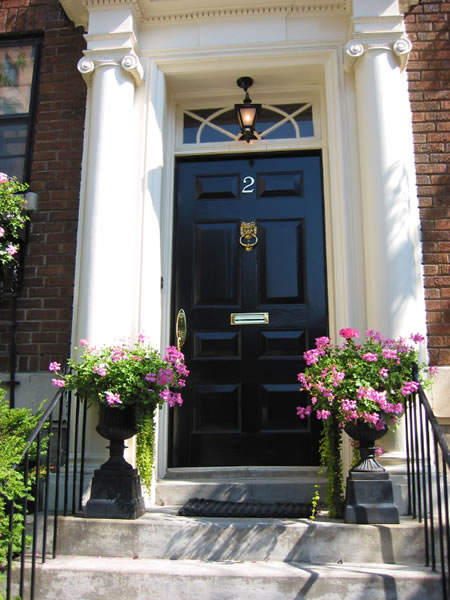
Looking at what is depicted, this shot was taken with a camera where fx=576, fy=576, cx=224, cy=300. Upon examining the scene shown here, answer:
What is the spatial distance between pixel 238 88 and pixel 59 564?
3737mm

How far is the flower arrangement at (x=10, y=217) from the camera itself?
4160 mm

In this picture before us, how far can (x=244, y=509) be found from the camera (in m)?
3.50

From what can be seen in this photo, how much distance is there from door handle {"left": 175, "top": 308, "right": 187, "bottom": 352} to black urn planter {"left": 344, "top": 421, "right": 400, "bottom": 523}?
5.03 ft

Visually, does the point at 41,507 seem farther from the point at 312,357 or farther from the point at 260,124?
the point at 260,124

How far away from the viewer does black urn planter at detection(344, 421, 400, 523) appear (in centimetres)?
311

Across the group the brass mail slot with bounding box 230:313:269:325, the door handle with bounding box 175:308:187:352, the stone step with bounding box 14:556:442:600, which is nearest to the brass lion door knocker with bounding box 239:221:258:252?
the brass mail slot with bounding box 230:313:269:325

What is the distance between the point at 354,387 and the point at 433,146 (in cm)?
213

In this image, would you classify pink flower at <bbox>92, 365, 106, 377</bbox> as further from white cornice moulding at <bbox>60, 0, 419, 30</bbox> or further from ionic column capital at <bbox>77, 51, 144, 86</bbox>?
white cornice moulding at <bbox>60, 0, 419, 30</bbox>

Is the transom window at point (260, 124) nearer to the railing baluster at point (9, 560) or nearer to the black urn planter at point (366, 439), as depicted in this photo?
the black urn planter at point (366, 439)

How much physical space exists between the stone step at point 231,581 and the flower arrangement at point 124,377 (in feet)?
2.90

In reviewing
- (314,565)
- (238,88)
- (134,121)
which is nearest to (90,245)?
(134,121)

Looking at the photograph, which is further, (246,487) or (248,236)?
(248,236)

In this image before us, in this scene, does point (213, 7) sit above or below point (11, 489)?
above

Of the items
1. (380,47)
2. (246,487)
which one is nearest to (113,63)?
(380,47)
